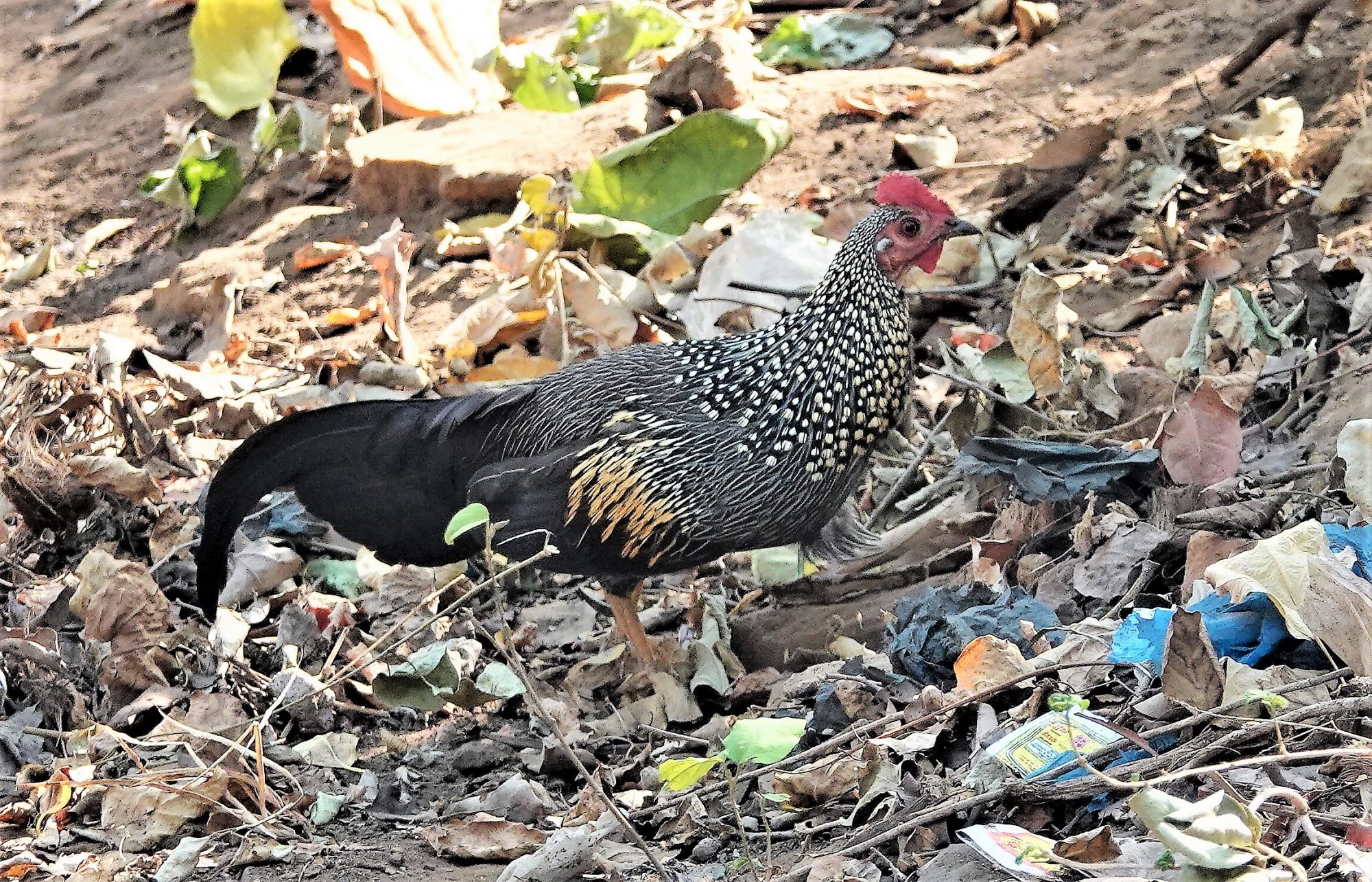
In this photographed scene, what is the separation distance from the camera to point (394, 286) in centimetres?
536

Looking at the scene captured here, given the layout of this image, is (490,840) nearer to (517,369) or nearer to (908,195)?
(908,195)

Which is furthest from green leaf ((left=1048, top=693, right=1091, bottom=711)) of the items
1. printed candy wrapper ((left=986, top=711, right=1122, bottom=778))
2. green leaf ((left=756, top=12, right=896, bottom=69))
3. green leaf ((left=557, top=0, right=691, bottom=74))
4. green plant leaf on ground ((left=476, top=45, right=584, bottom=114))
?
green leaf ((left=557, top=0, right=691, bottom=74))

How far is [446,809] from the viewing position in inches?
126

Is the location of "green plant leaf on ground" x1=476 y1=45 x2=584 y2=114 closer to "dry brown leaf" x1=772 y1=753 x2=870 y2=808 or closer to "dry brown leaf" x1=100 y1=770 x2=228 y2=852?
"dry brown leaf" x1=100 y1=770 x2=228 y2=852

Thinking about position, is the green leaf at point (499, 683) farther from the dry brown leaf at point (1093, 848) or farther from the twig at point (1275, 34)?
the twig at point (1275, 34)

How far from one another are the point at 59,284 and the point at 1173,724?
582cm

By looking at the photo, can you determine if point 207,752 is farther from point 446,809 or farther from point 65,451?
point 65,451

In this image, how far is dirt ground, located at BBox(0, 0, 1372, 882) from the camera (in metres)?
5.48

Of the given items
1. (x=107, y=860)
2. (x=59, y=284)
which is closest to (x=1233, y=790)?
(x=107, y=860)

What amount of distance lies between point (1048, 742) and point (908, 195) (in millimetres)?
1926

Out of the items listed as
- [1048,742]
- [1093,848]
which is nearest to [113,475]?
[1048,742]

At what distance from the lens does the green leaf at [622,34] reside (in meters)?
6.79

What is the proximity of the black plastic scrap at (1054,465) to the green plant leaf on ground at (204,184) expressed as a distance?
14.6 feet

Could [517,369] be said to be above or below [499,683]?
above
